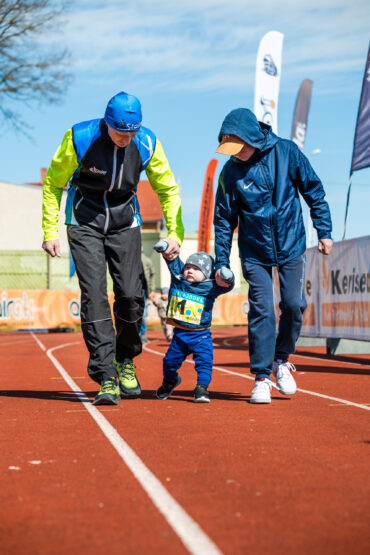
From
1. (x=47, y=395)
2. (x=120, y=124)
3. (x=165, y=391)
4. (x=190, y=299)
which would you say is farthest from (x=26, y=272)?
(x=120, y=124)

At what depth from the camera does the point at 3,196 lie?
48844 millimetres

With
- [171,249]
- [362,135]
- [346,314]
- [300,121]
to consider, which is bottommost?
[346,314]

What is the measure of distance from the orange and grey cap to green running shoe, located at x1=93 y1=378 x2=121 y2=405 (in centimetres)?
185

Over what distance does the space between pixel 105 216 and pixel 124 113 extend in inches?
31.8

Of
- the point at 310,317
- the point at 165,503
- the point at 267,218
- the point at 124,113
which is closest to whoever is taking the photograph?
the point at 165,503

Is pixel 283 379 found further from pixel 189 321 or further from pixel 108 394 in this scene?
pixel 108 394

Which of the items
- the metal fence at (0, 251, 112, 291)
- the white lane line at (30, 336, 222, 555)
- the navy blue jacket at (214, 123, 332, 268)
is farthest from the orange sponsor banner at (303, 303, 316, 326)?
the metal fence at (0, 251, 112, 291)

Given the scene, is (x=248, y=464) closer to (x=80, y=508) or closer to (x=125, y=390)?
(x=80, y=508)

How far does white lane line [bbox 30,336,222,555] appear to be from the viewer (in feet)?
8.64

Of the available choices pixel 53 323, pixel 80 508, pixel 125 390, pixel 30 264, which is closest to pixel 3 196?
pixel 30 264

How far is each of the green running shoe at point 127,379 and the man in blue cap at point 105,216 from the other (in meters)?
0.12

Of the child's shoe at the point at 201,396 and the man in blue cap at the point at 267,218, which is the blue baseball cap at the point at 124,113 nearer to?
the man in blue cap at the point at 267,218

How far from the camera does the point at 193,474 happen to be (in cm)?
367

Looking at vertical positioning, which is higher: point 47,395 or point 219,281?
point 219,281
